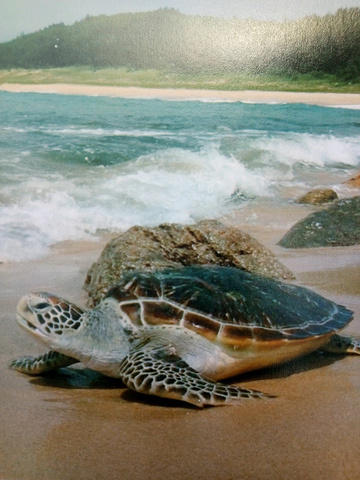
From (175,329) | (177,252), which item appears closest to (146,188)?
(177,252)

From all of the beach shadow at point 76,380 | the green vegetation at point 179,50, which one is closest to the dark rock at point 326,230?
the green vegetation at point 179,50

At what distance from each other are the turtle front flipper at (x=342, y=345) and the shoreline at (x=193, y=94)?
91 centimetres

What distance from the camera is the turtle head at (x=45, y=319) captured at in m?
1.22

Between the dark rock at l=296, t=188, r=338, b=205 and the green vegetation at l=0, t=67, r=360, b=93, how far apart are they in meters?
0.86

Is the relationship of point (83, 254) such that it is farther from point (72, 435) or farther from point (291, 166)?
point (291, 166)

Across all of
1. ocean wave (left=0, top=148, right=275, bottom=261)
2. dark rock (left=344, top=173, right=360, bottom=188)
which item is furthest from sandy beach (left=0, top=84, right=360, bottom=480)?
dark rock (left=344, top=173, right=360, bottom=188)

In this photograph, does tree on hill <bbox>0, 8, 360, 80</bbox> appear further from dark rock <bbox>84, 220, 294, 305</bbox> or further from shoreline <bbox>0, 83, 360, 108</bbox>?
dark rock <bbox>84, 220, 294, 305</bbox>

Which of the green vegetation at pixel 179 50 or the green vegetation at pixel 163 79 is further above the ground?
the green vegetation at pixel 179 50

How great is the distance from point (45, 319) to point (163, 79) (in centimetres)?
Answer: 103

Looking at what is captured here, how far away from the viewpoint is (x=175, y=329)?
1.29 meters

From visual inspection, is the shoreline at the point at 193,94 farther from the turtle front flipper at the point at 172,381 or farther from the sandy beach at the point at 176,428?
the turtle front flipper at the point at 172,381

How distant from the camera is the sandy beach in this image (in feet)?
3.04

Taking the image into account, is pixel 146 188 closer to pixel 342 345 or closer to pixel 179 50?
pixel 179 50

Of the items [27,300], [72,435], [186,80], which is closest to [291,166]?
[186,80]
